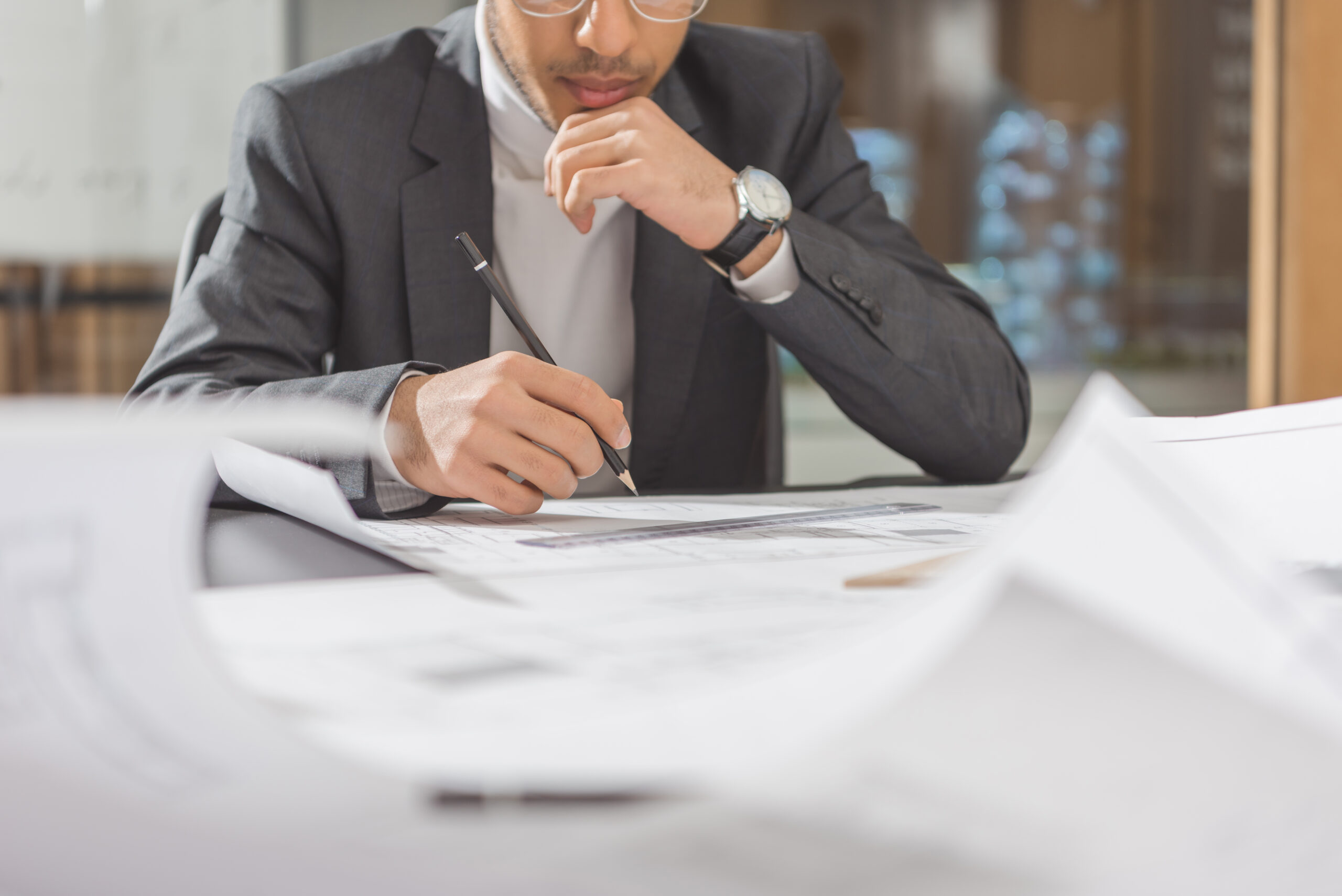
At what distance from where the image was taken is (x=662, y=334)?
39.0 inches

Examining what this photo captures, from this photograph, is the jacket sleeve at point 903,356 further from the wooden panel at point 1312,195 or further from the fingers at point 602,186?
the wooden panel at point 1312,195

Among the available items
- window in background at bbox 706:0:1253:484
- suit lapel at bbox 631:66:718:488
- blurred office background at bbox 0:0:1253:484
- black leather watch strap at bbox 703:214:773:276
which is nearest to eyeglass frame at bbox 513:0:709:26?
suit lapel at bbox 631:66:718:488

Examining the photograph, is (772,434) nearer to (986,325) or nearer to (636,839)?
(986,325)

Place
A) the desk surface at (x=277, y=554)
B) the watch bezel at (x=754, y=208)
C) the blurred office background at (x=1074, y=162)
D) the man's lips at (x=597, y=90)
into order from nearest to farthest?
1. the desk surface at (x=277, y=554)
2. the watch bezel at (x=754, y=208)
3. the man's lips at (x=597, y=90)
4. the blurred office background at (x=1074, y=162)

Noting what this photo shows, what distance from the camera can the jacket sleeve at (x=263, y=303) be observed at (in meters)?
0.68

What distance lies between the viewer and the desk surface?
0.39m

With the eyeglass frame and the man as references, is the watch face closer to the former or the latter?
the man

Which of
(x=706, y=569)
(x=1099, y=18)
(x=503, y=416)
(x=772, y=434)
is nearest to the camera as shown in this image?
(x=706, y=569)

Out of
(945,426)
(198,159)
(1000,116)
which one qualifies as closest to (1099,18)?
(1000,116)

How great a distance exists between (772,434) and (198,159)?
75.3 inches

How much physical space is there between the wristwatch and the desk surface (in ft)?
1.33

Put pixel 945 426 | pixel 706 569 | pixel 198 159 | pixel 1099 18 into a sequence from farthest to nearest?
pixel 1099 18
pixel 198 159
pixel 945 426
pixel 706 569

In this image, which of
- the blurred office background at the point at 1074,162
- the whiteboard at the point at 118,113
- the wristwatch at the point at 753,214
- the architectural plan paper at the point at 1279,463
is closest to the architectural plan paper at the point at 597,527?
the architectural plan paper at the point at 1279,463

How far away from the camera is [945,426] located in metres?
0.82
